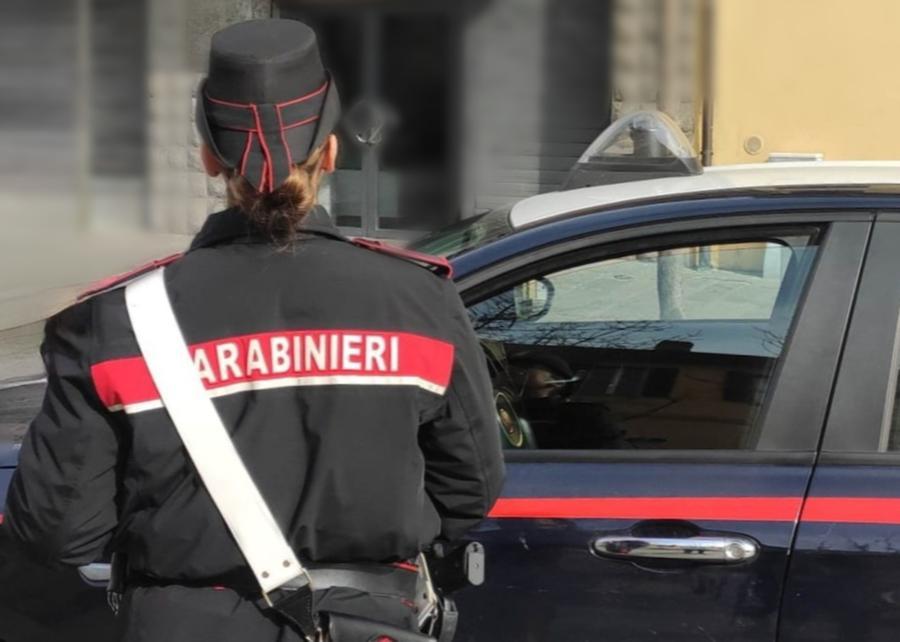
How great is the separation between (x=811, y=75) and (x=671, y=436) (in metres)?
6.73

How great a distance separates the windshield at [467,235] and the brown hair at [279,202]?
0.91 metres

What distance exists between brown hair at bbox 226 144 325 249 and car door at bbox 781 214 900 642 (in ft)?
3.71

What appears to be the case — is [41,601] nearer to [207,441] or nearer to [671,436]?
[207,441]

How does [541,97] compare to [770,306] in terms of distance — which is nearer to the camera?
[770,306]

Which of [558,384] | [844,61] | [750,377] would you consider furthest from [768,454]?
[844,61]

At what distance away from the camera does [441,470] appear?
6.40 ft

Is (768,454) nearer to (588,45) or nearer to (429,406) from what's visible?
(429,406)

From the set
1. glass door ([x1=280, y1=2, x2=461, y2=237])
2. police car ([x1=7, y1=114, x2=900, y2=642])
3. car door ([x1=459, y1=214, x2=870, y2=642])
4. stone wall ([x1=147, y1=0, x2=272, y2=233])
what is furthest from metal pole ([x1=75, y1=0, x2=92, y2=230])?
car door ([x1=459, y1=214, x2=870, y2=642])

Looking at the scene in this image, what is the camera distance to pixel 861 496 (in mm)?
2354

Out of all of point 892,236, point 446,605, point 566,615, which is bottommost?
point 566,615

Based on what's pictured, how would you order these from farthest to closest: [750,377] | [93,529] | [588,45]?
[588,45] < [750,377] < [93,529]

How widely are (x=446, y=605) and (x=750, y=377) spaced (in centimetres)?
86

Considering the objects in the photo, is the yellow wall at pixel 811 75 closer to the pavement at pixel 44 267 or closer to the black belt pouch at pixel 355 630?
the pavement at pixel 44 267

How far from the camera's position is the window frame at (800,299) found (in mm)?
2424
